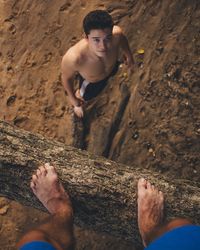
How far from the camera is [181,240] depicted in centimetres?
159

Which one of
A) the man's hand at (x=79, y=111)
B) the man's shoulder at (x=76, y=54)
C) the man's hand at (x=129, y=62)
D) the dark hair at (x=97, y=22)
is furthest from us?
the man's hand at (x=79, y=111)

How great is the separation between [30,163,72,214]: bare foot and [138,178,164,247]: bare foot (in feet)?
1.62

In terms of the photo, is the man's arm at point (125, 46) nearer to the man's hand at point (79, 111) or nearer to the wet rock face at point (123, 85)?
the wet rock face at point (123, 85)

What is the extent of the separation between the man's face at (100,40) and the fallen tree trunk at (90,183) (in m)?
0.84

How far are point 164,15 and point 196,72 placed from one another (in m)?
0.72

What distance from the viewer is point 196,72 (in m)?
3.35

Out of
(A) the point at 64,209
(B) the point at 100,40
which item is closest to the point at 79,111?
(B) the point at 100,40

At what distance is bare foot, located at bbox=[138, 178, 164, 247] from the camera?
88.8 inches

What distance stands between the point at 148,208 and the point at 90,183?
0.43 metres

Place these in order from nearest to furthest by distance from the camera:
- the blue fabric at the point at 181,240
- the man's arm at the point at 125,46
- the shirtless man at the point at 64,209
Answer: the blue fabric at the point at 181,240 → the shirtless man at the point at 64,209 → the man's arm at the point at 125,46

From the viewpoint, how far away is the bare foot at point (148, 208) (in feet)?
7.40

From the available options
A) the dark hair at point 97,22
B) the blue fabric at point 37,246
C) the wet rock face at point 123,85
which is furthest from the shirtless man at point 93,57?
the blue fabric at point 37,246

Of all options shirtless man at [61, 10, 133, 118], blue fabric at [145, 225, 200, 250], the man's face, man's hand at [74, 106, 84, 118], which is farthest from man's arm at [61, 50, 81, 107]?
blue fabric at [145, 225, 200, 250]

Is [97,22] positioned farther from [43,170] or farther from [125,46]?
[43,170]
